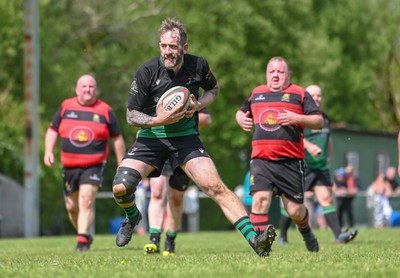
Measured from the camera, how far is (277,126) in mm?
11883

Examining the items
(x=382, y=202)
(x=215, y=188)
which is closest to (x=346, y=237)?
(x=215, y=188)

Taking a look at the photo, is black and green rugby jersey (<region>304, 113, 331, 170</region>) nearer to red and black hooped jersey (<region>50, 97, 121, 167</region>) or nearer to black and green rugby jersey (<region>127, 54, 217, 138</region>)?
red and black hooped jersey (<region>50, 97, 121, 167</region>)

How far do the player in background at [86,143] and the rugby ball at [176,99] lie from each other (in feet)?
14.7

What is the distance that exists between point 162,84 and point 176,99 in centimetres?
41

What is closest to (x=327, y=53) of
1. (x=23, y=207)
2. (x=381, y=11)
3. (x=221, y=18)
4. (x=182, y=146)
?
(x=221, y=18)

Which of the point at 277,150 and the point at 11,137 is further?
the point at 11,137

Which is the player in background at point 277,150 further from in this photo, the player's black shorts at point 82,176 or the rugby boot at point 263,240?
the player's black shorts at point 82,176

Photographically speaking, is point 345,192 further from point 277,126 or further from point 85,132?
point 277,126

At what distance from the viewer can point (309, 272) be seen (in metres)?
7.69

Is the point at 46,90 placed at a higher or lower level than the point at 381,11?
lower

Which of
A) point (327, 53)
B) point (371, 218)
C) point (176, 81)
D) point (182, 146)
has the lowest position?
point (371, 218)

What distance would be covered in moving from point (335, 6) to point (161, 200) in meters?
39.3

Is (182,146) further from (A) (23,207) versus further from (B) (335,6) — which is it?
(B) (335,6)

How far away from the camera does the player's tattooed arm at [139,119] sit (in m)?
9.66
